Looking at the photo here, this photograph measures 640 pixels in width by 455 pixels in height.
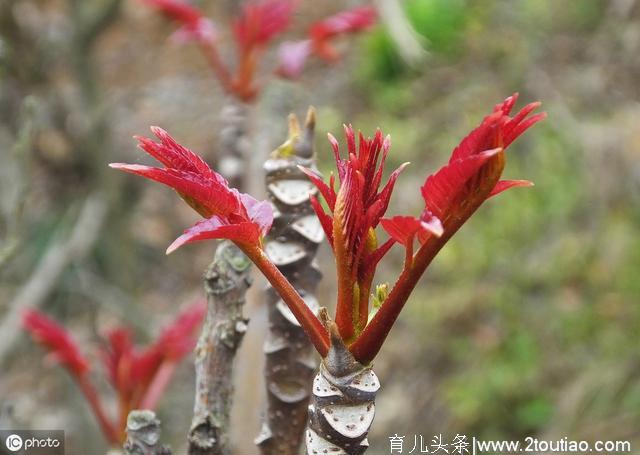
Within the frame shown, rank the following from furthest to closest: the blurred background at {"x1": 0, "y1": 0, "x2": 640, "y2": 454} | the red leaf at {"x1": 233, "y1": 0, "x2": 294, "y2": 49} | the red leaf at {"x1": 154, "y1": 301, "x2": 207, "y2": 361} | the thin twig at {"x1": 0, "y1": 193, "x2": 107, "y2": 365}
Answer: the blurred background at {"x1": 0, "y1": 0, "x2": 640, "y2": 454} → the thin twig at {"x1": 0, "y1": 193, "x2": 107, "y2": 365} → the red leaf at {"x1": 233, "y1": 0, "x2": 294, "y2": 49} → the red leaf at {"x1": 154, "y1": 301, "x2": 207, "y2": 361}

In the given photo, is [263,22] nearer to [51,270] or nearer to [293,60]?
[293,60]

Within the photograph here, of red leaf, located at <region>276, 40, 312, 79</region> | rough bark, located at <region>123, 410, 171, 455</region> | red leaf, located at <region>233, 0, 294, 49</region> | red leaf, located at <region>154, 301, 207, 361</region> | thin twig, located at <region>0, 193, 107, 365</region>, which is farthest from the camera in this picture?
thin twig, located at <region>0, 193, 107, 365</region>

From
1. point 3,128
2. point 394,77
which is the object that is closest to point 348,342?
Answer: point 3,128

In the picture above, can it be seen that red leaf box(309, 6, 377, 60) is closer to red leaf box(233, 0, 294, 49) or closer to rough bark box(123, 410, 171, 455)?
red leaf box(233, 0, 294, 49)

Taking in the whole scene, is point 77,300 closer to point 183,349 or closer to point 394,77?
point 394,77

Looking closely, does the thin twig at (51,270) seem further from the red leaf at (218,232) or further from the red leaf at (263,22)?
the red leaf at (218,232)

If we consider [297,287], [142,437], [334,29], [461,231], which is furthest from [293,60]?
[461,231]

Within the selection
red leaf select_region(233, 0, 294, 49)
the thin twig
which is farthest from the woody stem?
the thin twig
